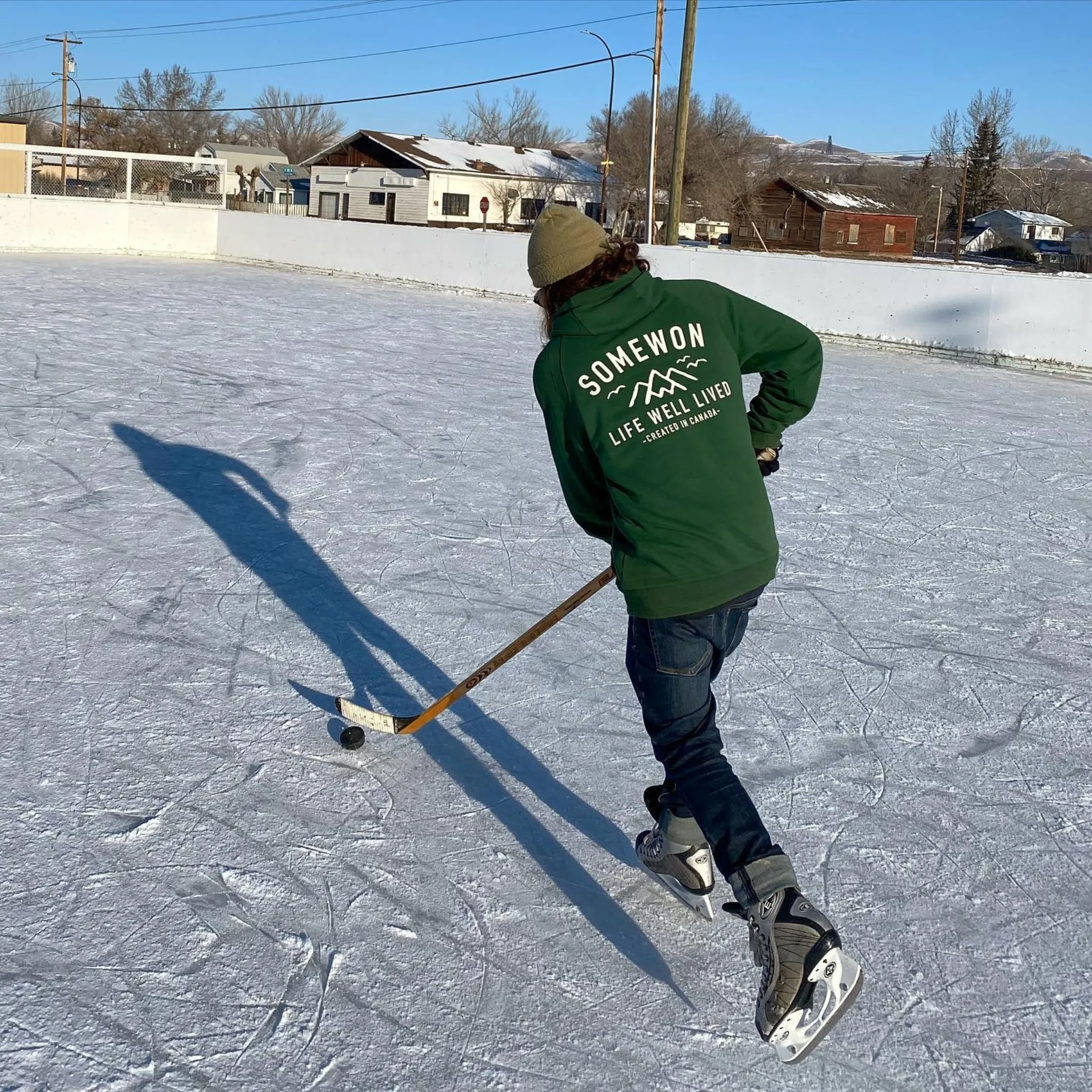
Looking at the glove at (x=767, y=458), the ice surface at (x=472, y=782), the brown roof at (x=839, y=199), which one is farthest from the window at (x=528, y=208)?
the glove at (x=767, y=458)

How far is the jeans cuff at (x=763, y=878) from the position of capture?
7.16 ft

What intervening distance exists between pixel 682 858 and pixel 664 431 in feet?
3.34

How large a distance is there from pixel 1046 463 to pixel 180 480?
5.51 metres

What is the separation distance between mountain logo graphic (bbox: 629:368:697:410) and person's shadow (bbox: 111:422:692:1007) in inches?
47.2

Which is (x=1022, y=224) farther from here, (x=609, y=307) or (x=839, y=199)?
(x=609, y=307)

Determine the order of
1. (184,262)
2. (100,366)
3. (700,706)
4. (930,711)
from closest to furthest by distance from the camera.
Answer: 1. (700,706)
2. (930,711)
3. (100,366)
4. (184,262)

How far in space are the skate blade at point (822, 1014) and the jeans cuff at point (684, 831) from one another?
560 millimetres

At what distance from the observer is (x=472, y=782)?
332cm

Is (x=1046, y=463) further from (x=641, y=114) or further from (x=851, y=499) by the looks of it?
(x=641, y=114)

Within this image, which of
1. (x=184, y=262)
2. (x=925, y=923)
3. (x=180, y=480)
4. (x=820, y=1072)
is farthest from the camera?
(x=184, y=262)

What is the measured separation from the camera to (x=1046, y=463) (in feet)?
26.1

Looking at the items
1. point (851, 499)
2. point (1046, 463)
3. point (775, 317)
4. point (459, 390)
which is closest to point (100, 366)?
point (459, 390)

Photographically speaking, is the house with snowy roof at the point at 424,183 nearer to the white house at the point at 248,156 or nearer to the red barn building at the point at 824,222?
the red barn building at the point at 824,222

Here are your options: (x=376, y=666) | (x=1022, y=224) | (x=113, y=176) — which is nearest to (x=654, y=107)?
(x=113, y=176)
